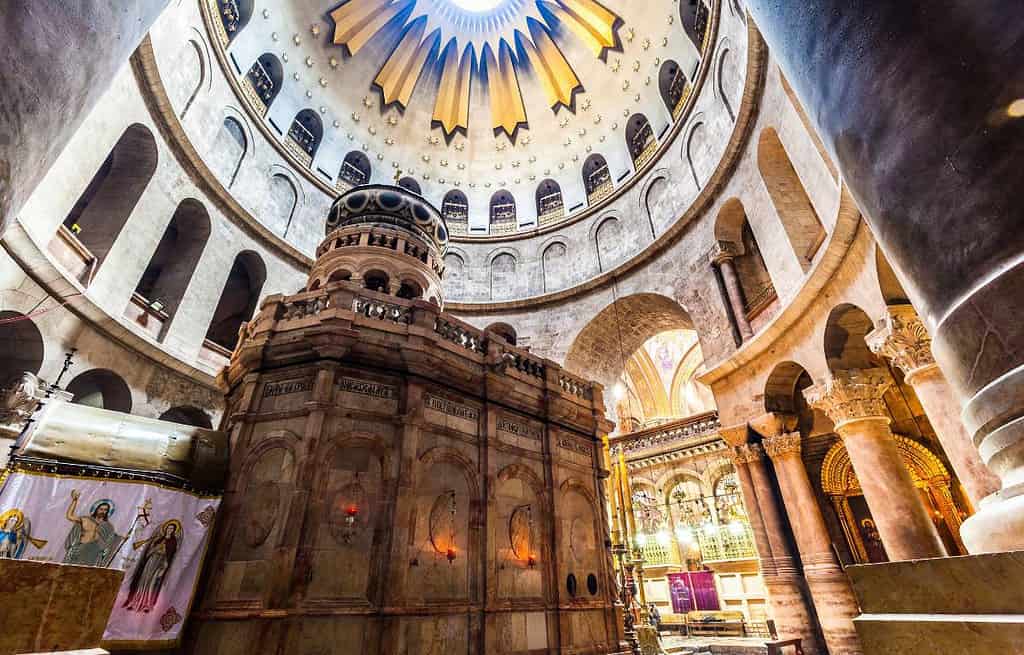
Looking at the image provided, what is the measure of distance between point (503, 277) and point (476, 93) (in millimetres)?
11351

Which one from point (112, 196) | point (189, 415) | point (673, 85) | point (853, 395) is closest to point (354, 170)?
point (112, 196)

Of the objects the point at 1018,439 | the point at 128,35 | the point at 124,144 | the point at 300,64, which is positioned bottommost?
the point at 1018,439

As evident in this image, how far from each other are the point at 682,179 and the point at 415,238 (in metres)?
10.9

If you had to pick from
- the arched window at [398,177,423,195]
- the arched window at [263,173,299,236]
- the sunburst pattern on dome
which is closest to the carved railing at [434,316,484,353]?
the arched window at [263,173,299,236]

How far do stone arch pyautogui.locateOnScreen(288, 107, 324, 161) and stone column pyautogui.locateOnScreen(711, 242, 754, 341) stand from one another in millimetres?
17575

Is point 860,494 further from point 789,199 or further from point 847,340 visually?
point 789,199

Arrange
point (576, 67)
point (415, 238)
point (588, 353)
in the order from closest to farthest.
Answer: point (415, 238) < point (588, 353) < point (576, 67)

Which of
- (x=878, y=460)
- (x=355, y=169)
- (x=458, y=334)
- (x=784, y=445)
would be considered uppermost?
(x=355, y=169)

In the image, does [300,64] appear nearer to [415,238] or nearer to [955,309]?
[415,238]

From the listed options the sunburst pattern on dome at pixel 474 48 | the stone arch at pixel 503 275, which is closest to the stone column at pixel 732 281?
the stone arch at pixel 503 275

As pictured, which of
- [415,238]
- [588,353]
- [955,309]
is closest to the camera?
[955,309]

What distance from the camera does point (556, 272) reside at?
72.1ft

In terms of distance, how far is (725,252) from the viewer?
586 inches

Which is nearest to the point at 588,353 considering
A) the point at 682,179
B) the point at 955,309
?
the point at 682,179
